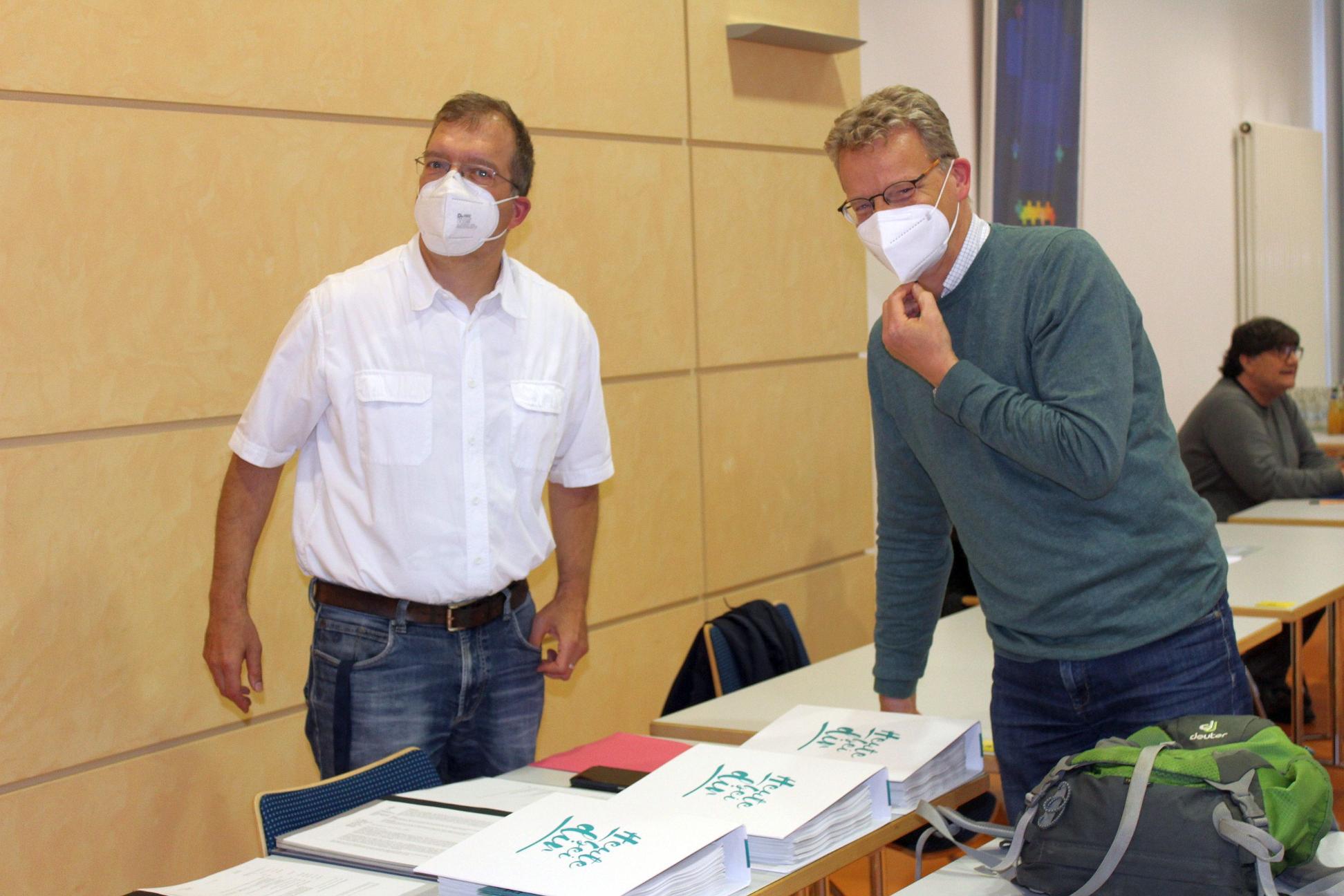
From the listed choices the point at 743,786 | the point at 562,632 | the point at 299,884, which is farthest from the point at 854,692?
the point at 299,884

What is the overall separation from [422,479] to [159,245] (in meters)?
0.95

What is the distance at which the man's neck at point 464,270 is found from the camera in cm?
217

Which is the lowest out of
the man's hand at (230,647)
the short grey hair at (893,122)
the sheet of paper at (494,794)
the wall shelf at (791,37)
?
the sheet of paper at (494,794)

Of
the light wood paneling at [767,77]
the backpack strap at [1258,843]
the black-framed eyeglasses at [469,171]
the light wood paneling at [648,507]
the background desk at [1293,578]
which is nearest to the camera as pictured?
the backpack strap at [1258,843]

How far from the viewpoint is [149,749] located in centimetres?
264

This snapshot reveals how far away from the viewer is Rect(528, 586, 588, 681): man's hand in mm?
2264

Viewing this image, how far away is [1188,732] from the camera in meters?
1.49

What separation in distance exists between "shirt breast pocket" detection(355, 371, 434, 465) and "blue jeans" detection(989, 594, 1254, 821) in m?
0.99

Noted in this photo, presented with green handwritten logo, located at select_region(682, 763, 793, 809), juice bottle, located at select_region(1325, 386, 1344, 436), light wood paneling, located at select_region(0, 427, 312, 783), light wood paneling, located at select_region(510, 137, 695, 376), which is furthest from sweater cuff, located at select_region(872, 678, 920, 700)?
juice bottle, located at select_region(1325, 386, 1344, 436)

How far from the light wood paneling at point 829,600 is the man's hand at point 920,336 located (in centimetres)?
225

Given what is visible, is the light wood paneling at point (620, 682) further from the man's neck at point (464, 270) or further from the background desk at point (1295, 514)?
the background desk at point (1295, 514)

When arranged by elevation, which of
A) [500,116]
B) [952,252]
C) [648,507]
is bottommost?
[648,507]

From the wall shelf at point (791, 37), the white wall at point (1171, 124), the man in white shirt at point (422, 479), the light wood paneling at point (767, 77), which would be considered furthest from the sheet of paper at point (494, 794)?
the white wall at point (1171, 124)

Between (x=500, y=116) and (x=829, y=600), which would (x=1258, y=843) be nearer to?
(x=500, y=116)
